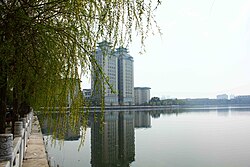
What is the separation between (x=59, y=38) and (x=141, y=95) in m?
64.6

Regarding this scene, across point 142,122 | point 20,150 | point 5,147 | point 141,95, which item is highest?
point 141,95

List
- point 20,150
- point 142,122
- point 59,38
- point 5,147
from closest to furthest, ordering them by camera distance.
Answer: point 59,38, point 5,147, point 20,150, point 142,122

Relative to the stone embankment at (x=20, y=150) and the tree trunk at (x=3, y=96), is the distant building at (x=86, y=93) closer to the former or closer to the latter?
the tree trunk at (x=3, y=96)

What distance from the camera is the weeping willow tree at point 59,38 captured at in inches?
62.9

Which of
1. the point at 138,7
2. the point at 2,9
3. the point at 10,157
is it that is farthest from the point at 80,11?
the point at 10,157

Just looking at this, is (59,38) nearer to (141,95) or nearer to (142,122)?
(142,122)

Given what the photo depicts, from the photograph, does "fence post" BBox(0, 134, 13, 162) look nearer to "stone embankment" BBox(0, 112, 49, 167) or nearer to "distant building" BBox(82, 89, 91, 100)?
"stone embankment" BBox(0, 112, 49, 167)

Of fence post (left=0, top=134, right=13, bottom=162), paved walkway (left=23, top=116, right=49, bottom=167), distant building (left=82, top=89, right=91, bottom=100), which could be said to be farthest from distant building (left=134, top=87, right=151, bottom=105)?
distant building (left=82, top=89, right=91, bottom=100)

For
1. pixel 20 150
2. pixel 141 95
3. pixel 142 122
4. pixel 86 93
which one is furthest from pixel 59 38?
pixel 141 95

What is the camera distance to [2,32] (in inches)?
68.9

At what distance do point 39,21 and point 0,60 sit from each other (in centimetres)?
39

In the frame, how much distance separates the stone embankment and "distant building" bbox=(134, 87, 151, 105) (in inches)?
2220

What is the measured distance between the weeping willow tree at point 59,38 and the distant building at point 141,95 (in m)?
61.0

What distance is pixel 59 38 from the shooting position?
5.85 feet
